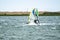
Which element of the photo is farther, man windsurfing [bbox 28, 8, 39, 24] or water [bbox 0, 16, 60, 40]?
man windsurfing [bbox 28, 8, 39, 24]

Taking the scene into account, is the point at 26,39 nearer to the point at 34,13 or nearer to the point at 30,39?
the point at 30,39

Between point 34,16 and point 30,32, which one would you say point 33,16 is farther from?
point 30,32

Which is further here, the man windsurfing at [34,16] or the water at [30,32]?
the man windsurfing at [34,16]

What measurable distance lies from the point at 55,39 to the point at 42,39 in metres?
1.31

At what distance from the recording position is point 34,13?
113ft

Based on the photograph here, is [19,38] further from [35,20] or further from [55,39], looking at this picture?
[35,20]

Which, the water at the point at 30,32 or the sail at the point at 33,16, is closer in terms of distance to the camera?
the water at the point at 30,32

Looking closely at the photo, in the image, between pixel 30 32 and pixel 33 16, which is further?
pixel 33 16

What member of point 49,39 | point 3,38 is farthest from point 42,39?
point 3,38

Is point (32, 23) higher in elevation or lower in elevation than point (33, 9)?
lower

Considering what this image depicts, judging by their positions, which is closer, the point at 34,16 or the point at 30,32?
the point at 30,32

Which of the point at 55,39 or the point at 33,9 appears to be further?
the point at 33,9

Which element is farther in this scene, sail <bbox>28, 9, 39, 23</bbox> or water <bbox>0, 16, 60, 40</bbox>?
sail <bbox>28, 9, 39, 23</bbox>

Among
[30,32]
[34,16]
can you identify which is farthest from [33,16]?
[30,32]
